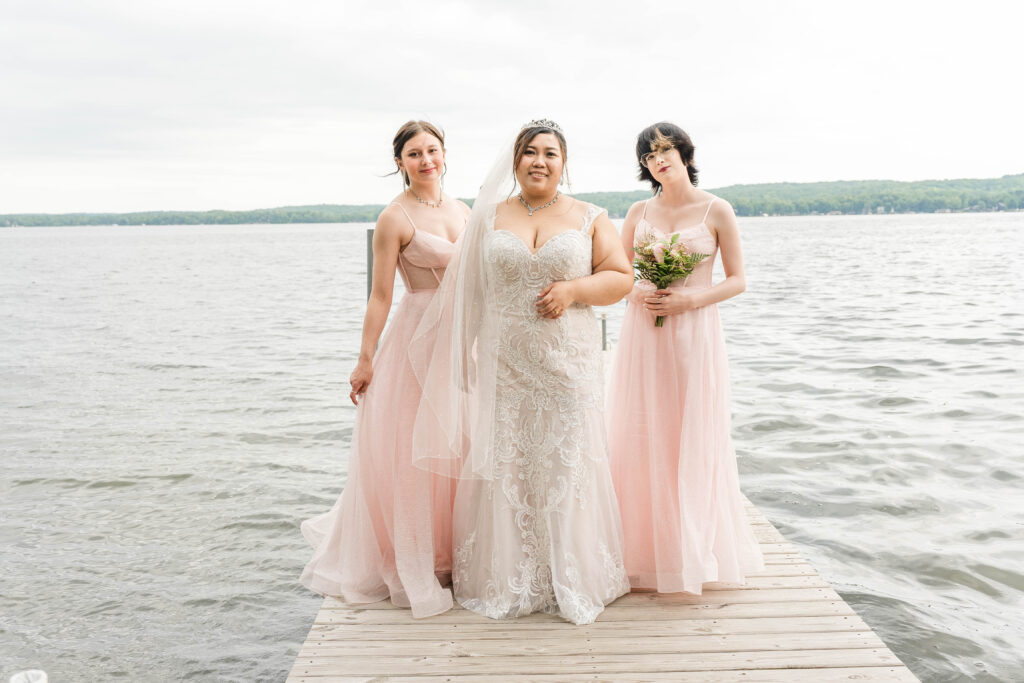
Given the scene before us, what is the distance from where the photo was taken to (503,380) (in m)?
4.20

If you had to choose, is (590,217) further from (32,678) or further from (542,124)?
(32,678)

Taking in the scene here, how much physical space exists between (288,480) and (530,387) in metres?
6.72

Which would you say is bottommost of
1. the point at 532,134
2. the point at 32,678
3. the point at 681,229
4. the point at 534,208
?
the point at 32,678

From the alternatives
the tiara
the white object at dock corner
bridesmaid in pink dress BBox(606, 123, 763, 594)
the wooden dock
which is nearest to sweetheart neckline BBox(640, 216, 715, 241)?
bridesmaid in pink dress BBox(606, 123, 763, 594)

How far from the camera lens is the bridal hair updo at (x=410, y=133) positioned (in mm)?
4438

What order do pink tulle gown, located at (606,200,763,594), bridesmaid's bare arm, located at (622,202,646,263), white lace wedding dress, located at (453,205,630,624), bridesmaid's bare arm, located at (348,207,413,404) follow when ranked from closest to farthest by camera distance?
white lace wedding dress, located at (453,205,630,624)
bridesmaid's bare arm, located at (348,207,413,404)
pink tulle gown, located at (606,200,763,594)
bridesmaid's bare arm, located at (622,202,646,263)

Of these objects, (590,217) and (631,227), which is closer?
(590,217)

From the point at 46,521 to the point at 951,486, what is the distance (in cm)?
960

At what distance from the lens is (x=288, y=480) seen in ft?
33.2

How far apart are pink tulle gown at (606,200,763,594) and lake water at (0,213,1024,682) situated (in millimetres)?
2201

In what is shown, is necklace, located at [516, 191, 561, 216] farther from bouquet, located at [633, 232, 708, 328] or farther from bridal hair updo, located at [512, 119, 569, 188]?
bouquet, located at [633, 232, 708, 328]

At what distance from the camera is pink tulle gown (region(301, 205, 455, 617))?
4.46 m

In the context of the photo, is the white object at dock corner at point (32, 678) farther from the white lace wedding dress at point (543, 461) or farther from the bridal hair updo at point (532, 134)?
the bridal hair updo at point (532, 134)

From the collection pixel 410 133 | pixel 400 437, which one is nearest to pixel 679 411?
pixel 400 437
